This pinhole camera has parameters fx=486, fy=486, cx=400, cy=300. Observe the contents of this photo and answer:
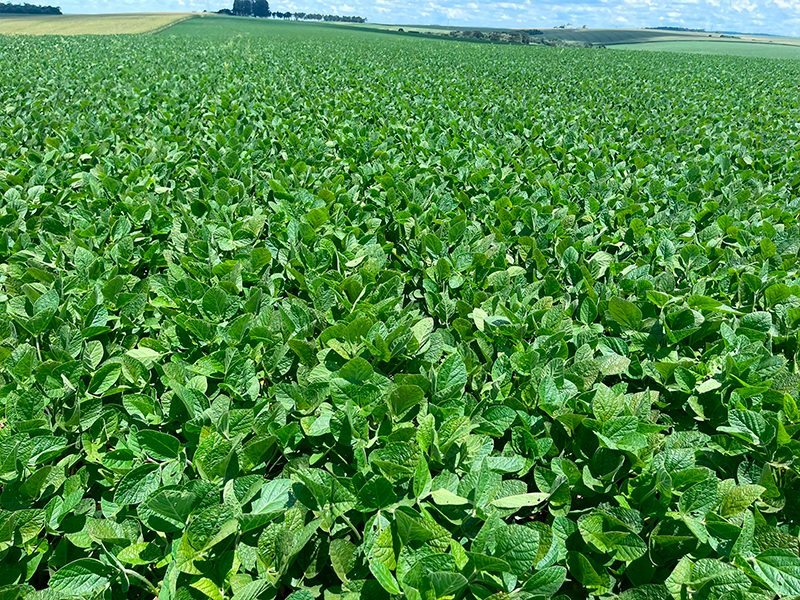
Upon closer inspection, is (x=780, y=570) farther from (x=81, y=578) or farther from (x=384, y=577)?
(x=81, y=578)

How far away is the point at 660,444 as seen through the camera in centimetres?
163

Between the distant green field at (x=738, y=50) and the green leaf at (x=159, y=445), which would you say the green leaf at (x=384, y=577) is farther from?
the distant green field at (x=738, y=50)

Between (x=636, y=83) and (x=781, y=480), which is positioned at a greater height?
(x=636, y=83)

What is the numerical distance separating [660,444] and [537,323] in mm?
769

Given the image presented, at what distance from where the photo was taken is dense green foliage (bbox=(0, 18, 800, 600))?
1308 mm

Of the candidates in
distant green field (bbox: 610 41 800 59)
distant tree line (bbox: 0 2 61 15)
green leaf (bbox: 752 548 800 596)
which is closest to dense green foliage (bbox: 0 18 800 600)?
green leaf (bbox: 752 548 800 596)

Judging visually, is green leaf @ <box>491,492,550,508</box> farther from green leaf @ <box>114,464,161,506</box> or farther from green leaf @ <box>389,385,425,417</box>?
green leaf @ <box>114,464,161,506</box>

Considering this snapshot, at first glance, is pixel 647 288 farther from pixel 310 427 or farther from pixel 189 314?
pixel 189 314

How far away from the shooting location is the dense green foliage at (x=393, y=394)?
131 centimetres

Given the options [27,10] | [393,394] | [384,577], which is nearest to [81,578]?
[384,577]

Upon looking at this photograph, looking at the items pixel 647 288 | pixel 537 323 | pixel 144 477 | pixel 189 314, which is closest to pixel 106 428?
pixel 144 477

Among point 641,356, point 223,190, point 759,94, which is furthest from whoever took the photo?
point 759,94

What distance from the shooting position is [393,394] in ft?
5.33

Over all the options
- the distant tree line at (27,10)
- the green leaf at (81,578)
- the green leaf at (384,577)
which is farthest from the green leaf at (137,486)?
the distant tree line at (27,10)
